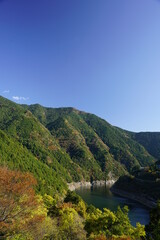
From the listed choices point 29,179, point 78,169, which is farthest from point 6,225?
point 78,169

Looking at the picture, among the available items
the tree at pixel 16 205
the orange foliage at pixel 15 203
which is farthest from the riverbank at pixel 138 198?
the orange foliage at pixel 15 203

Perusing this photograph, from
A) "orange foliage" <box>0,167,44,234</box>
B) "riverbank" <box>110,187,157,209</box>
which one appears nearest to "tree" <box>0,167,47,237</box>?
"orange foliage" <box>0,167,44,234</box>

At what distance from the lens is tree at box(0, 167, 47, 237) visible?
18.5m

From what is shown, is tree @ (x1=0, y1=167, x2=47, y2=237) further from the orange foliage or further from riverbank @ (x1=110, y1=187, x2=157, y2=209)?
riverbank @ (x1=110, y1=187, x2=157, y2=209)

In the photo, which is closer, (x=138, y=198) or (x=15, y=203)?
(x=15, y=203)

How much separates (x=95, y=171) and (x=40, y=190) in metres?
121

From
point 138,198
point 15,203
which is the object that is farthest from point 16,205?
point 138,198

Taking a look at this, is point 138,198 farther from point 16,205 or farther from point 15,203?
point 15,203

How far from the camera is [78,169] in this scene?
168 m

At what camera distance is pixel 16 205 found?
1916cm

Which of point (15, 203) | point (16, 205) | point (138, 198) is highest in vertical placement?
point (15, 203)

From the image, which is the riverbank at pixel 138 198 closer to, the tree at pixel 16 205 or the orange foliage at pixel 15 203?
the tree at pixel 16 205

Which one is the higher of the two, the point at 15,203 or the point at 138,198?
the point at 15,203

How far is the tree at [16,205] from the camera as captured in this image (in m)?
18.5
